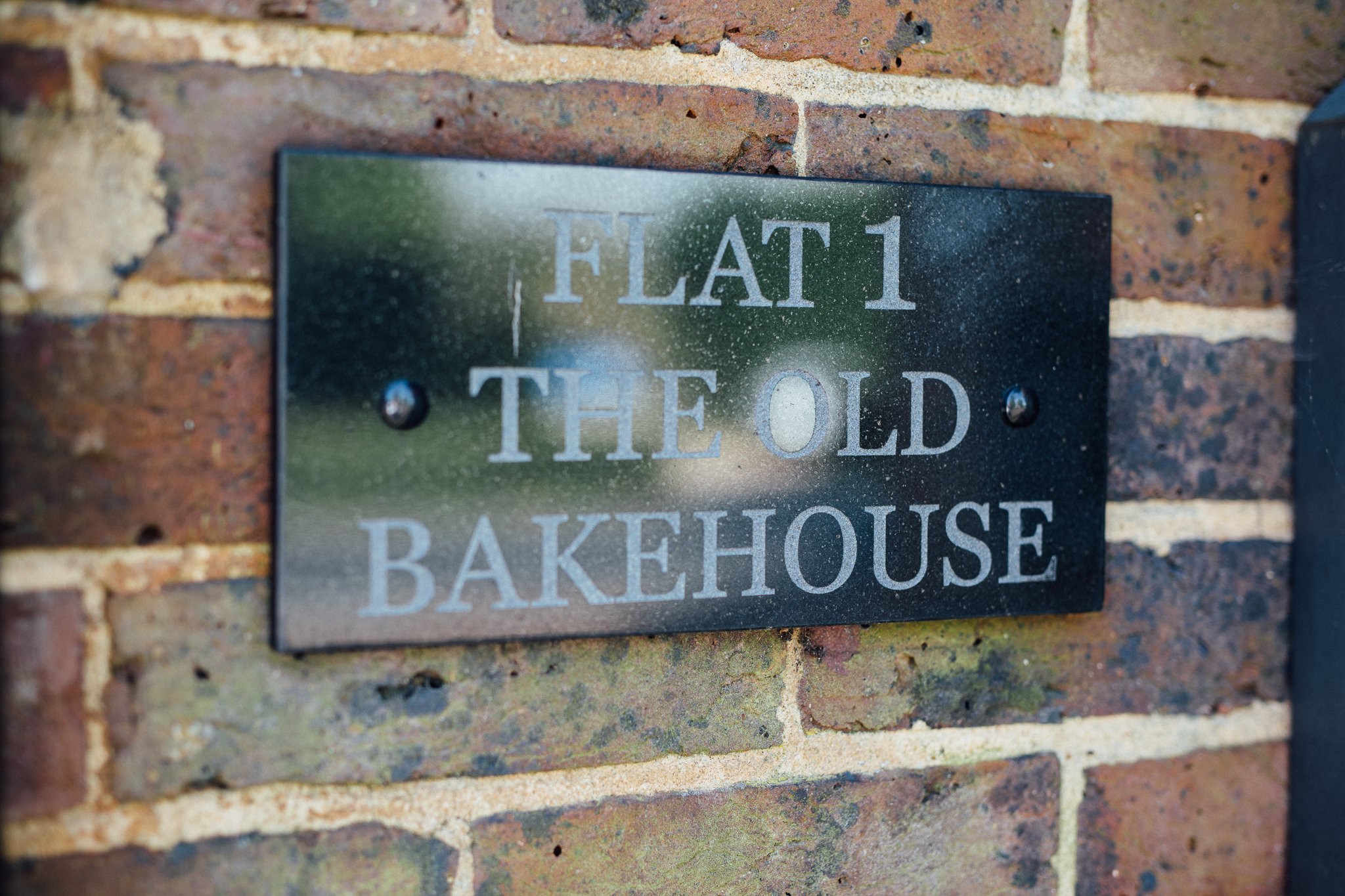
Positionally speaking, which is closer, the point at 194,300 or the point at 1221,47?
the point at 194,300

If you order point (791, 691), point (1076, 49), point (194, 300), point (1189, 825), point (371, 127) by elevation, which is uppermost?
point (1076, 49)

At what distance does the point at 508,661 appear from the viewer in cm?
57

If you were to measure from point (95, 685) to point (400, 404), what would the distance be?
0.22 metres

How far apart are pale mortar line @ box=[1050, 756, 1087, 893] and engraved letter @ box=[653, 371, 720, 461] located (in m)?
0.36

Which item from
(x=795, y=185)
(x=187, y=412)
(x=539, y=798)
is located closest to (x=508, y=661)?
(x=539, y=798)

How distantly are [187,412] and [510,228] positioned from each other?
0.68ft

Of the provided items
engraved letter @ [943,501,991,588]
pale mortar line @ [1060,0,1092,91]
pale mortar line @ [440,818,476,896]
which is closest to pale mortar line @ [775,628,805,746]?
engraved letter @ [943,501,991,588]

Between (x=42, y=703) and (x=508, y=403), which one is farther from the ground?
(x=508, y=403)

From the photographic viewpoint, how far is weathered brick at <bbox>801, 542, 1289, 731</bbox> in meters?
0.63

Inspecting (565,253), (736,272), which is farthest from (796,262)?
(565,253)

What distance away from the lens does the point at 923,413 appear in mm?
601

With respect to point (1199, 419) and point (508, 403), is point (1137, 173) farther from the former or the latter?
point (508, 403)

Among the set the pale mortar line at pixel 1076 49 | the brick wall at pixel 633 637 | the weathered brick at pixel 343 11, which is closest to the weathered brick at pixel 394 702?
the brick wall at pixel 633 637

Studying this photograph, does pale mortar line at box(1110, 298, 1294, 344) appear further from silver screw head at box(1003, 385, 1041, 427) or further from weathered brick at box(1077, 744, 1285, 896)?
weathered brick at box(1077, 744, 1285, 896)
